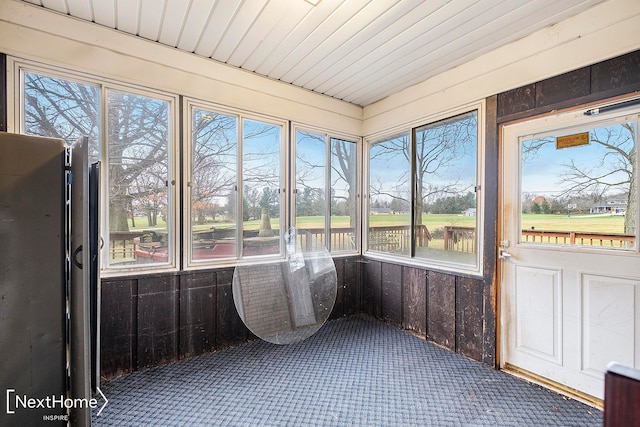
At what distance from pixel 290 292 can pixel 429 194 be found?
70.8 inches

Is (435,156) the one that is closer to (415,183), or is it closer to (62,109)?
(415,183)

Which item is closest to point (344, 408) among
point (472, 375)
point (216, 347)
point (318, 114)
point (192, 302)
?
point (472, 375)

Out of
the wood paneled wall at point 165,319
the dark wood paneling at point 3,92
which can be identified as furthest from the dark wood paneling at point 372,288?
the dark wood paneling at point 3,92

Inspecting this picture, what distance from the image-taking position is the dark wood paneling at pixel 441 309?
9.09ft

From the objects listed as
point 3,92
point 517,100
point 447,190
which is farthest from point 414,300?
point 3,92

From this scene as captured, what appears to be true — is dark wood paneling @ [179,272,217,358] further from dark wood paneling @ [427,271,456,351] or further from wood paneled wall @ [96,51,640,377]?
dark wood paneling @ [427,271,456,351]

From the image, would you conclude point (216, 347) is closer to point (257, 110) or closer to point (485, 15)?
point (257, 110)

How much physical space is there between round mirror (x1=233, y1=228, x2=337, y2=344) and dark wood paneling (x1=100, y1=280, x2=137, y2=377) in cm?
85

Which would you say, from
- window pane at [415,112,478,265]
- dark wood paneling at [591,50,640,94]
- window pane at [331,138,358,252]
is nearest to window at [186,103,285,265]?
window pane at [331,138,358,252]

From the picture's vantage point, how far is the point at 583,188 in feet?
6.88

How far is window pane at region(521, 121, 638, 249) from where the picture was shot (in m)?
1.91

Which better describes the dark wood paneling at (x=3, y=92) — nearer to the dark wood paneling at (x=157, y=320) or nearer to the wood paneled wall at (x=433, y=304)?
the dark wood paneling at (x=157, y=320)

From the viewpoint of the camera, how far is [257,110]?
296 cm

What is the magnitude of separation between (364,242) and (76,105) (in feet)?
10.3
